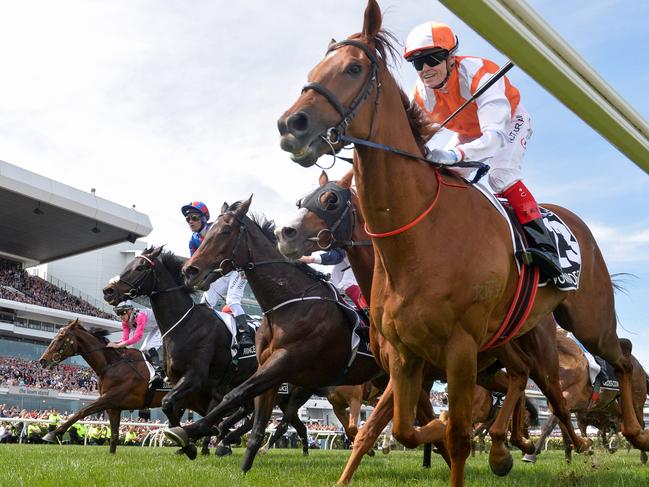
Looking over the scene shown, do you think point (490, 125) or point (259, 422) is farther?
point (259, 422)

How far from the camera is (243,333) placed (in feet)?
31.1

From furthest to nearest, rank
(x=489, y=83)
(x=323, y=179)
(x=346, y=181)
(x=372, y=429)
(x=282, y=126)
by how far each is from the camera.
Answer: (x=323, y=179)
(x=346, y=181)
(x=372, y=429)
(x=489, y=83)
(x=282, y=126)

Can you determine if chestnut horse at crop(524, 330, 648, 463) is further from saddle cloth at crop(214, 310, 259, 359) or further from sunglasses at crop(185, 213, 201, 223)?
sunglasses at crop(185, 213, 201, 223)

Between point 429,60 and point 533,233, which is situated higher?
point 429,60

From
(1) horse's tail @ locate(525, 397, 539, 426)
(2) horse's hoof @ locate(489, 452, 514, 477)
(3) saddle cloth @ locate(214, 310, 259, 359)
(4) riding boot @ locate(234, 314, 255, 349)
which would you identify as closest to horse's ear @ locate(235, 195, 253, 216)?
(3) saddle cloth @ locate(214, 310, 259, 359)

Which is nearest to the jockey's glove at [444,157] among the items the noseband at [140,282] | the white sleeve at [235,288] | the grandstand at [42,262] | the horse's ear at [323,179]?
the horse's ear at [323,179]

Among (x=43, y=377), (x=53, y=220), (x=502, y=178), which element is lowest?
(x=43, y=377)

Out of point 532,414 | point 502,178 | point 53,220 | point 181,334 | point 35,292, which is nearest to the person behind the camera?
point 502,178

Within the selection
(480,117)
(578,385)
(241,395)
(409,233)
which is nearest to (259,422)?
(241,395)

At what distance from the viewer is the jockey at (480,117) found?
404 centimetres

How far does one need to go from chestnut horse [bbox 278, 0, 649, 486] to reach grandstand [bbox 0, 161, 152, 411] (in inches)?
1246

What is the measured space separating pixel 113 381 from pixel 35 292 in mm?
42616

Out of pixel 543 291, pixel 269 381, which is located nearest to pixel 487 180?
pixel 543 291

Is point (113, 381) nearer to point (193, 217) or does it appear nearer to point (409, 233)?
point (193, 217)
